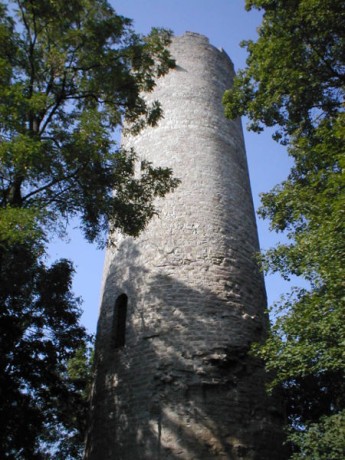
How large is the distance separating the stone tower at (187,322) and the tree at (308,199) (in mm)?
822

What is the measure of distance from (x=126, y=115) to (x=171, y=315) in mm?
3985

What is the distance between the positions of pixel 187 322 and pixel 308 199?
10.6 feet

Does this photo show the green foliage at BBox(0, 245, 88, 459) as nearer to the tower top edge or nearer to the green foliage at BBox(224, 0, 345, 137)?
the green foliage at BBox(224, 0, 345, 137)

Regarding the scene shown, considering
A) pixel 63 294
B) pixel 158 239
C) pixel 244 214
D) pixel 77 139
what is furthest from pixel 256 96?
pixel 63 294

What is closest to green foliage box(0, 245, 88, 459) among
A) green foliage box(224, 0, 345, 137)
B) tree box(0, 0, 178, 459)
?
tree box(0, 0, 178, 459)

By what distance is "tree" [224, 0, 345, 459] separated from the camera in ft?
20.8

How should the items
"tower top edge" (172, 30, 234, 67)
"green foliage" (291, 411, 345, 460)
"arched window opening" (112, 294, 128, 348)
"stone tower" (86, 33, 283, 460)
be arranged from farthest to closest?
"tower top edge" (172, 30, 234, 67)
"arched window opening" (112, 294, 128, 348)
"stone tower" (86, 33, 283, 460)
"green foliage" (291, 411, 345, 460)

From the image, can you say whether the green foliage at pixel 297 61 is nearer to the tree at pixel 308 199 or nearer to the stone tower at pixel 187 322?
the tree at pixel 308 199

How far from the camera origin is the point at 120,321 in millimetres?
10047

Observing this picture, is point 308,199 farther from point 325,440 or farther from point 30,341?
point 30,341

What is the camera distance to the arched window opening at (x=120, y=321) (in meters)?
9.80

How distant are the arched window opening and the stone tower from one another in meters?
0.03

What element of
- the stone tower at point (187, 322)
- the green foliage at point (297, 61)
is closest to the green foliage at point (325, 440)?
the stone tower at point (187, 322)

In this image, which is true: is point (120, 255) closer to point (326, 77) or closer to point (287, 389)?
point (287, 389)
